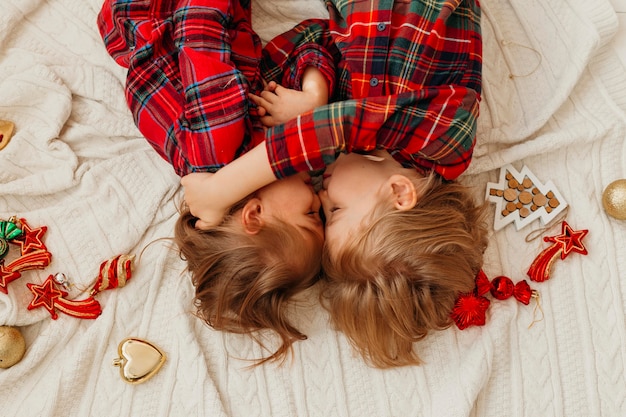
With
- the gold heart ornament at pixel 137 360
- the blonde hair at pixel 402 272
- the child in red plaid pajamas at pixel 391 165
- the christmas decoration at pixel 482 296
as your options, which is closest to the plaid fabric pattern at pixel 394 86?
the child in red plaid pajamas at pixel 391 165

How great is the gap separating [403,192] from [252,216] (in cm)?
29

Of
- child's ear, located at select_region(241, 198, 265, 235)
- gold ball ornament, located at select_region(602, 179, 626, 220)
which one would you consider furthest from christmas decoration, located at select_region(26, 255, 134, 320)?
gold ball ornament, located at select_region(602, 179, 626, 220)

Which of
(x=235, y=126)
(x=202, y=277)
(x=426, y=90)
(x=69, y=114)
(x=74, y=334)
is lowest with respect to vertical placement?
(x=74, y=334)

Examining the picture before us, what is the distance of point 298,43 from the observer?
1226mm

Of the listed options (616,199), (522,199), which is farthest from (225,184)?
(616,199)

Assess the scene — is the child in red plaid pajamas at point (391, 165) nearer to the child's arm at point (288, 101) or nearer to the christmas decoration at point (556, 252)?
the child's arm at point (288, 101)

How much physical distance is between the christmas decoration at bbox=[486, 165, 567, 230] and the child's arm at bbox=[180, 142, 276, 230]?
1.76ft

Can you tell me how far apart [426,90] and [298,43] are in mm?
349

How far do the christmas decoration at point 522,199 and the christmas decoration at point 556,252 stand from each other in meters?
0.05

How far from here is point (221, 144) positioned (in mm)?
1062

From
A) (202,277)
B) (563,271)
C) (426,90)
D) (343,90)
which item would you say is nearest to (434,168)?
(426,90)

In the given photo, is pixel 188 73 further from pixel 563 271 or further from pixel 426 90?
pixel 563 271

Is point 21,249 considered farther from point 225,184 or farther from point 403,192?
point 403,192

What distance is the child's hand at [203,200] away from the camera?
1046 mm
